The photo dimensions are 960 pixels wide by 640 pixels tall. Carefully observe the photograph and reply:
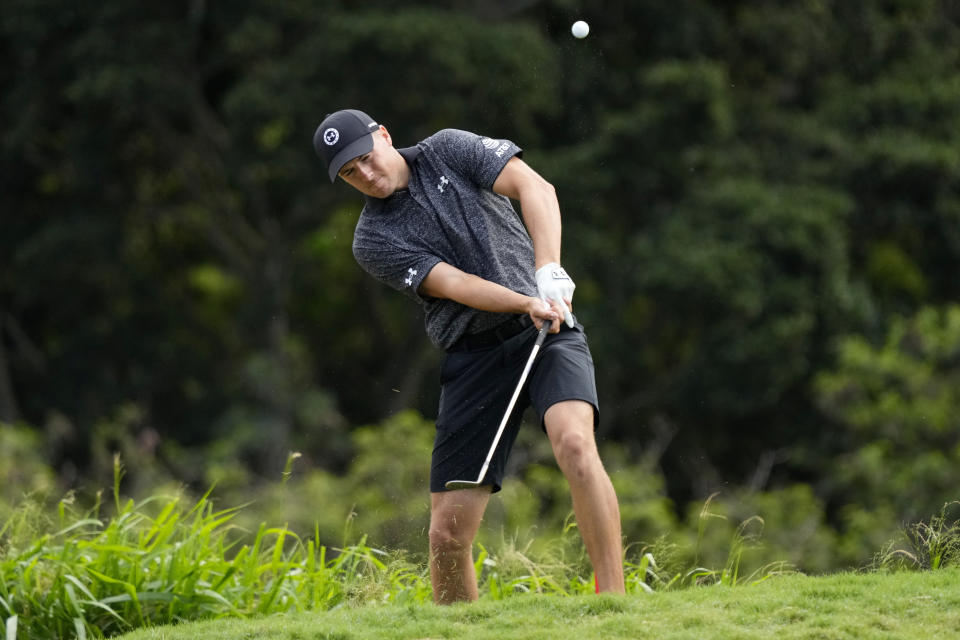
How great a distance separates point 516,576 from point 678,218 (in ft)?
33.3

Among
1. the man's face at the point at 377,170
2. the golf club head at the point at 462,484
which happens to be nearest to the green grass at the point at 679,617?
the golf club head at the point at 462,484

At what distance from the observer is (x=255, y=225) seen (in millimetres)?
18250

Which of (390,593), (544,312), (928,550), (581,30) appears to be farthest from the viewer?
Answer: (581,30)

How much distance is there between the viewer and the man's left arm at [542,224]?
14.9ft

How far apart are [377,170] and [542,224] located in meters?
0.61

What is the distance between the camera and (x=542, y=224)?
15.1ft

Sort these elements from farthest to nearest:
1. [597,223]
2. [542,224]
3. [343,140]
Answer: [597,223] < [343,140] < [542,224]

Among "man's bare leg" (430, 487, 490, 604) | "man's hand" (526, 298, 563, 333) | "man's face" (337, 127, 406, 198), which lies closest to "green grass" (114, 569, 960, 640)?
"man's bare leg" (430, 487, 490, 604)

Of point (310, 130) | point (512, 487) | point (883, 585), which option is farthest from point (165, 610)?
point (310, 130)

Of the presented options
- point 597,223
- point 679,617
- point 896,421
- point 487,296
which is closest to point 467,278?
point 487,296

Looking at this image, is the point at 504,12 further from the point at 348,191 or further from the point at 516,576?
the point at 516,576

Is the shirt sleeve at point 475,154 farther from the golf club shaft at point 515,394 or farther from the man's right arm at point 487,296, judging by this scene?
the golf club shaft at point 515,394

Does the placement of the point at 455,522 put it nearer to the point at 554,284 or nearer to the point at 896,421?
the point at 554,284

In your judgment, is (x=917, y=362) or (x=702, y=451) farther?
(x=702, y=451)
